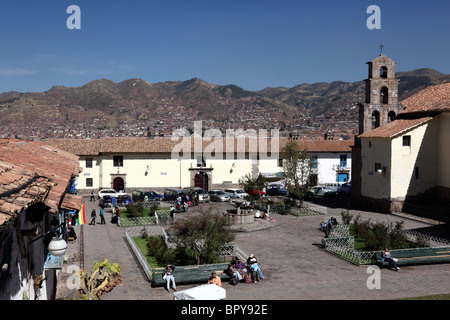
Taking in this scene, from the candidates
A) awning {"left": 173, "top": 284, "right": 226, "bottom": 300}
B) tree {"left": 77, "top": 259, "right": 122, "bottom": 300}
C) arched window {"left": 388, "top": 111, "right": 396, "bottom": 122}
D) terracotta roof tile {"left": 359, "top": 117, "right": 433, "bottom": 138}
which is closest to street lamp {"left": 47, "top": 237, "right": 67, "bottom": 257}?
awning {"left": 173, "top": 284, "right": 226, "bottom": 300}

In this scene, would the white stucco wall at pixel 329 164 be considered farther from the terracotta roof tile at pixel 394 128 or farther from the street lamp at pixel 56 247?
the street lamp at pixel 56 247

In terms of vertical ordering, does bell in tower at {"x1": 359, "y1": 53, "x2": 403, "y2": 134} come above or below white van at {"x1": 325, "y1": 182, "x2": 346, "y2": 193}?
above

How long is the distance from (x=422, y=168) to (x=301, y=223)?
9.97 meters

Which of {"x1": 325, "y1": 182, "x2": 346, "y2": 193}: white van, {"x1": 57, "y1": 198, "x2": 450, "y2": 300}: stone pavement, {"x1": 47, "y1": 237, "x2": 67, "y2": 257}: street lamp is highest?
{"x1": 47, "y1": 237, "x2": 67, "y2": 257}: street lamp

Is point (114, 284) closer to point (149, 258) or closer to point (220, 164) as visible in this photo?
point (149, 258)

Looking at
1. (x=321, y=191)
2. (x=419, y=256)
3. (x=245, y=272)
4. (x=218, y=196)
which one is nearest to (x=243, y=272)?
(x=245, y=272)

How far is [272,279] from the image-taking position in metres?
15.6

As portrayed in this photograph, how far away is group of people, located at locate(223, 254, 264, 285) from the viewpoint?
1530 cm

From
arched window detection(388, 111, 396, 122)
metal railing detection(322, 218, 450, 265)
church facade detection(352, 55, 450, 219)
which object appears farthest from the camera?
arched window detection(388, 111, 396, 122)

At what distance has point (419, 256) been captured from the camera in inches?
681

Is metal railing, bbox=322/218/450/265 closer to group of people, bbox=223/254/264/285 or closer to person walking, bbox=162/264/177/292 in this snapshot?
group of people, bbox=223/254/264/285

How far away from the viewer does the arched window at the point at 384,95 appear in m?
33.7

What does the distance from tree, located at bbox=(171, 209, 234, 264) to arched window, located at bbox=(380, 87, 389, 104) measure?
70.6 ft

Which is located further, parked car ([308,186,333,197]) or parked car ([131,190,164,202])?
parked car ([308,186,333,197])
